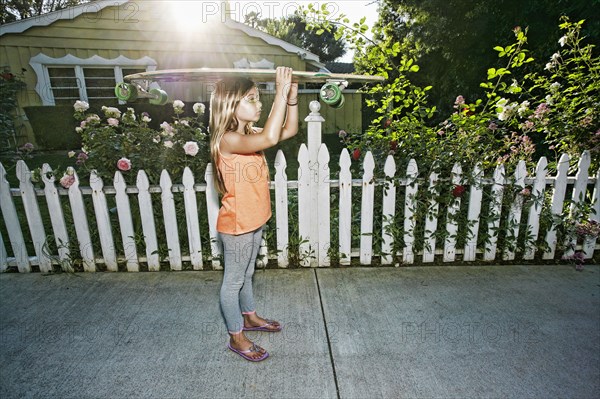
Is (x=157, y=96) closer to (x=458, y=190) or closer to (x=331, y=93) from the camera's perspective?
(x=331, y=93)

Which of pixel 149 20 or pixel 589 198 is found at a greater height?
pixel 149 20

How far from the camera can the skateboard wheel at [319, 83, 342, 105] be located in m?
2.11

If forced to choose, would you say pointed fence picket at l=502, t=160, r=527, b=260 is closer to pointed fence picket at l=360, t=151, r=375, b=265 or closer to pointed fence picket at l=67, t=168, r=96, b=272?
pointed fence picket at l=360, t=151, r=375, b=265

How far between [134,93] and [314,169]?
152 centimetres

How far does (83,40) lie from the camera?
9156mm

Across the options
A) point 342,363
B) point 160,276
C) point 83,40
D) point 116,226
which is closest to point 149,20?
point 83,40

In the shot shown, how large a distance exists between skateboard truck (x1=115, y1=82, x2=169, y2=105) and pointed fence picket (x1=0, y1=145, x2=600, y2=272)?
823 mm

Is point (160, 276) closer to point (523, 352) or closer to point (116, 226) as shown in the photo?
point (116, 226)

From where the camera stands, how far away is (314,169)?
310 centimetres

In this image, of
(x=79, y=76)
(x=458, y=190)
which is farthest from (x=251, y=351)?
(x=79, y=76)

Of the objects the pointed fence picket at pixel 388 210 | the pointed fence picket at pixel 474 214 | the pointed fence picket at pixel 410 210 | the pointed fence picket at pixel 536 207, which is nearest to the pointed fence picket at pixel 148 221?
the pointed fence picket at pixel 388 210

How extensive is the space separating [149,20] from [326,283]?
926 cm

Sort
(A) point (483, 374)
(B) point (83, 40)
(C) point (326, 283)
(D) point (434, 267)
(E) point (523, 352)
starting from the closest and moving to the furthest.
A: 1. (A) point (483, 374)
2. (E) point (523, 352)
3. (C) point (326, 283)
4. (D) point (434, 267)
5. (B) point (83, 40)

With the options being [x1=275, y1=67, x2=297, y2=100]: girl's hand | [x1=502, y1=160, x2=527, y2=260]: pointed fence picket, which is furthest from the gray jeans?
[x1=502, y1=160, x2=527, y2=260]: pointed fence picket
